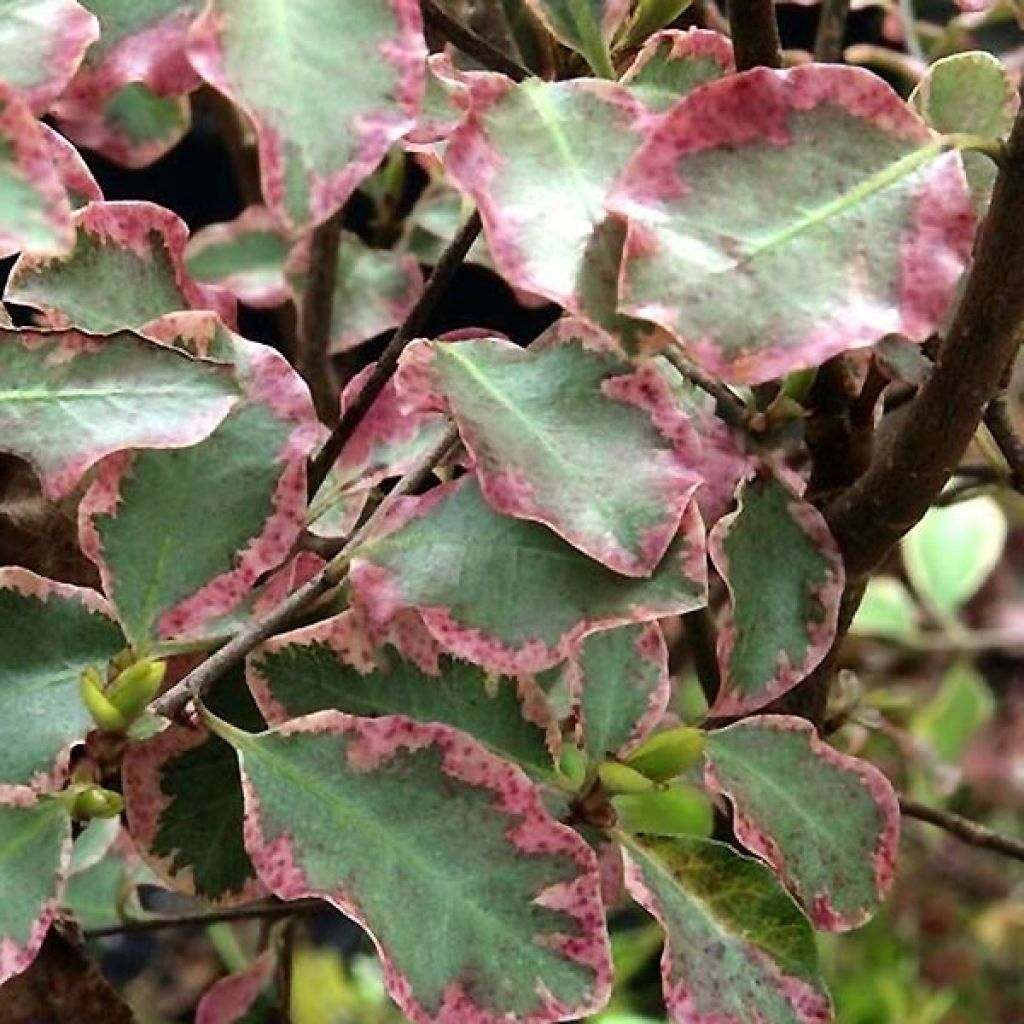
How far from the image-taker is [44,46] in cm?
40

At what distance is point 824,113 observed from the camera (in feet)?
1.26

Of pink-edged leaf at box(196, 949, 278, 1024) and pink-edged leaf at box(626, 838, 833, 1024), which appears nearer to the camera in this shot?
pink-edged leaf at box(626, 838, 833, 1024)

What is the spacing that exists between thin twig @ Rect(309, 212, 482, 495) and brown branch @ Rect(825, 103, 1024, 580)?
0.13 meters

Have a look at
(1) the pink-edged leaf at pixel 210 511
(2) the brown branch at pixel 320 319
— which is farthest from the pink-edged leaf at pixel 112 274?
(2) the brown branch at pixel 320 319

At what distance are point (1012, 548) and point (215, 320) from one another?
5.72ft

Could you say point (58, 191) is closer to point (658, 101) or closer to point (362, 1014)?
point (658, 101)

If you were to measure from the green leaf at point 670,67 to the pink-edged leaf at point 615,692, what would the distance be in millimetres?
153

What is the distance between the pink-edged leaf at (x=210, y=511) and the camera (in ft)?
1.48

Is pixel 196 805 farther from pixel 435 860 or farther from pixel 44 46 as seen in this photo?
pixel 44 46

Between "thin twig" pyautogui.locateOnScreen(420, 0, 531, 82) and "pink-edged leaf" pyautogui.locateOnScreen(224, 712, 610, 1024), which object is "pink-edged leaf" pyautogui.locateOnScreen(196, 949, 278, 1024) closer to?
"pink-edged leaf" pyautogui.locateOnScreen(224, 712, 610, 1024)

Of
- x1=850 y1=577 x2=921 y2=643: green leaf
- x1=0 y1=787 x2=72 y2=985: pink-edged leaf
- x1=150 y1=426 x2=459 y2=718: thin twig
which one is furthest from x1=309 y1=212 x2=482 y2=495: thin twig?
x1=850 y1=577 x2=921 y2=643: green leaf

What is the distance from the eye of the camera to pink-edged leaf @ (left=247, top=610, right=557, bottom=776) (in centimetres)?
46

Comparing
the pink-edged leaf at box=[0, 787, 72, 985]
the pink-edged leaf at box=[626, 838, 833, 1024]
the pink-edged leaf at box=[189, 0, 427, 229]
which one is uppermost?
the pink-edged leaf at box=[189, 0, 427, 229]

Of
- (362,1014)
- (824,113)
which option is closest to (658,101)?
(824,113)
